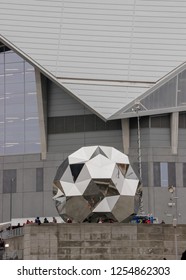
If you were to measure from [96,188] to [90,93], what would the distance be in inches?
1146

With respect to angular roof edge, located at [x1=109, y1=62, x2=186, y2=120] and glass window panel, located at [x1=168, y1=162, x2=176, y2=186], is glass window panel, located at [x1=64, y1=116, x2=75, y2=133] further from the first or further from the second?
→ glass window panel, located at [x1=168, y1=162, x2=176, y2=186]

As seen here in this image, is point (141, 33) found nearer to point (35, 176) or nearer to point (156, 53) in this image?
point (156, 53)

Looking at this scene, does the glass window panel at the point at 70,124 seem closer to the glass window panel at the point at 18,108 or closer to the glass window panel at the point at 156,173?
the glass window panel at the point at 18,108

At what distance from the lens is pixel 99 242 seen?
3569 cm

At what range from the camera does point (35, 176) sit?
68250 millimetres

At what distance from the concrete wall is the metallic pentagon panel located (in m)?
0.95

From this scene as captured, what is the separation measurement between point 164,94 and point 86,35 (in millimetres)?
10520

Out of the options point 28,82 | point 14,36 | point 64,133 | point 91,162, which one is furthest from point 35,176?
point 91,162

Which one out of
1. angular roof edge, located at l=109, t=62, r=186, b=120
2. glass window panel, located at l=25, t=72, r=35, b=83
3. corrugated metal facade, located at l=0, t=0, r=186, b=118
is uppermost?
corrugated metal facade, located at l=0, t=0, r=186, b=118

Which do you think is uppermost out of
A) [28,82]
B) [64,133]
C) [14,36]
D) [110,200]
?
[14,36]

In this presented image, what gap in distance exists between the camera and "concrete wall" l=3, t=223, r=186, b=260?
116 feet

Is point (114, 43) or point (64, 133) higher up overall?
point (114, 43)

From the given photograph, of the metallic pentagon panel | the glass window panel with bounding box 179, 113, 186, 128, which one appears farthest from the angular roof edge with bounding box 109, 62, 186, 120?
the metallic pentagon panel
